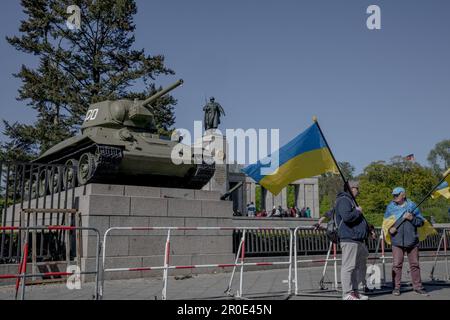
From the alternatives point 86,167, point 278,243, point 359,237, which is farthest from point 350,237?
point 86,167

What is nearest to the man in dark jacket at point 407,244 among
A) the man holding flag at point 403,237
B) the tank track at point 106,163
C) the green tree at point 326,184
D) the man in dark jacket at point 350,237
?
the man holding flag at point 403,237

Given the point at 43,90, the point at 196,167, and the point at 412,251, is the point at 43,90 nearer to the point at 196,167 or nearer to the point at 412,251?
the point at 196,167

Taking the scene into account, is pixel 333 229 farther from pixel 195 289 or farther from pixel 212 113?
pixel 212 113

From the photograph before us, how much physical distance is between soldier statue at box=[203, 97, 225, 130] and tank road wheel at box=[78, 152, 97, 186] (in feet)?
54.9

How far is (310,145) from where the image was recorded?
8.65 metres

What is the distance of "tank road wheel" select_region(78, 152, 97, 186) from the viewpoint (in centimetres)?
1246

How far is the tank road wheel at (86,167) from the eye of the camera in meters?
12.5

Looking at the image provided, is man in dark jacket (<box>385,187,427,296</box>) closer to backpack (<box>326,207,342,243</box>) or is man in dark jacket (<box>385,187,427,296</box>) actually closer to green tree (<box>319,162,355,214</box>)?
backpack (<box>326,207,342,243</box>)

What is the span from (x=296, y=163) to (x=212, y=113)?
21077 mm

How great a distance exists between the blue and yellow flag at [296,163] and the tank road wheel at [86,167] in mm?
5427

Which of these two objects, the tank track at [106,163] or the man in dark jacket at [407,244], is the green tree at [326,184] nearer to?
the tank track at [106,163]

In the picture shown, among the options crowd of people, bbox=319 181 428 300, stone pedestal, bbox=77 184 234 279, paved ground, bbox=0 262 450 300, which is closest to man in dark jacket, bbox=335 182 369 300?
crowd of people, bbox=319 181 428 300

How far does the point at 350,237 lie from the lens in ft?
23.3
